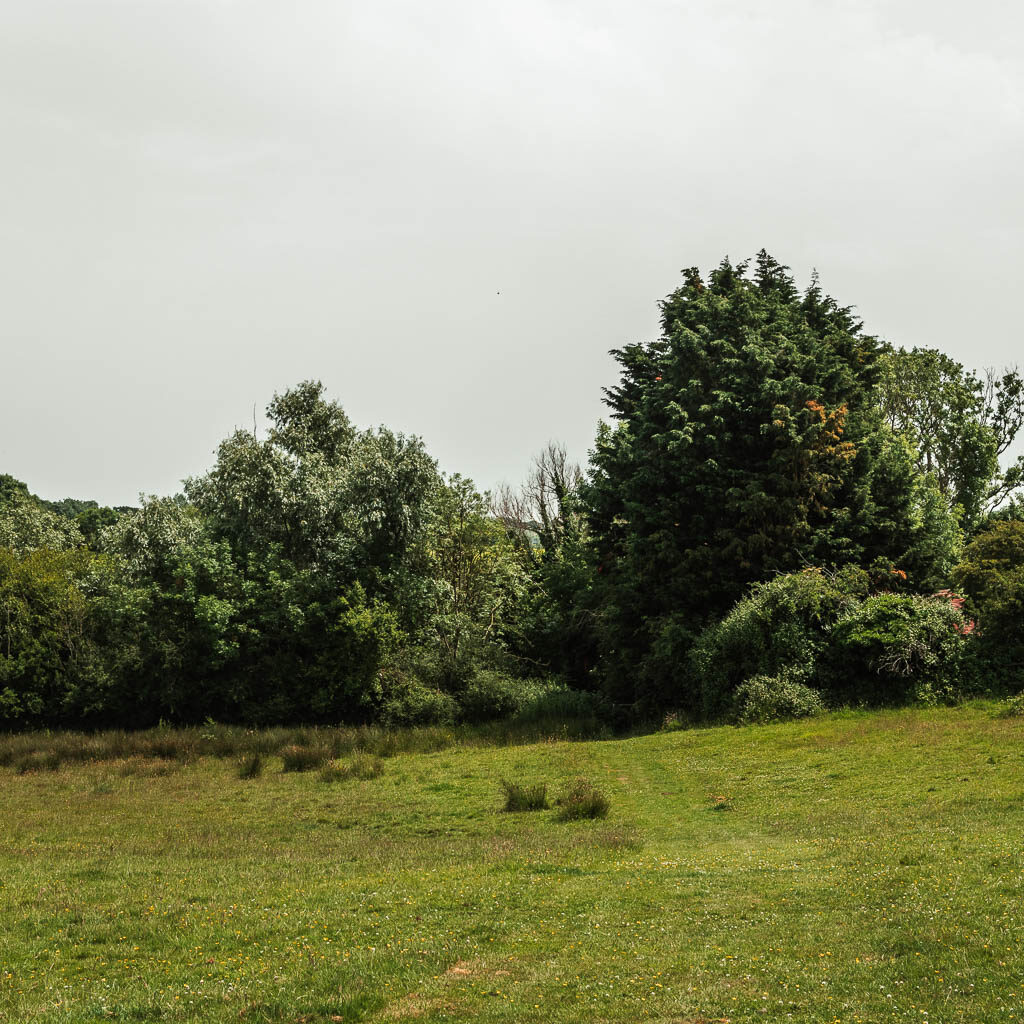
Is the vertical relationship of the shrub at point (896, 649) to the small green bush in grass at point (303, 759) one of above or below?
above

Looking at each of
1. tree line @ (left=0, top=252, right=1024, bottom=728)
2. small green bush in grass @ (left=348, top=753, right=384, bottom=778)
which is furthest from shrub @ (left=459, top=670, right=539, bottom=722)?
small green bush in grass @ (left=348, top=753, right=384, bottom=778)

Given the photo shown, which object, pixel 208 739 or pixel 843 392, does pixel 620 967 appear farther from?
pixel 843 392

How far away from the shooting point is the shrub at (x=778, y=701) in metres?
30.8

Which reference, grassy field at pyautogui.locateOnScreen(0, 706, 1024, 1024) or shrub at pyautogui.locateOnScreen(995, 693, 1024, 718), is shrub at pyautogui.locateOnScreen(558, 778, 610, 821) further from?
shrub at pyautogui.locateOnScreen(995, 693, 1024, 718)

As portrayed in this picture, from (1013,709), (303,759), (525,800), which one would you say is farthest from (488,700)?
(1013,709)

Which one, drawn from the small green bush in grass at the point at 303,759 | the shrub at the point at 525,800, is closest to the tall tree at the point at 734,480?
the small green bush in grass at the point at 303,759

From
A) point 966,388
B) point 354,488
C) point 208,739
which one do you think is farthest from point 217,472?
point 966,388

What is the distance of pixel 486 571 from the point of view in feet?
163

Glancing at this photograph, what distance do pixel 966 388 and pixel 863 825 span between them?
2117 inches

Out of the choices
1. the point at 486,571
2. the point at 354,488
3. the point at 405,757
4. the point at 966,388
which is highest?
the point at 966,388

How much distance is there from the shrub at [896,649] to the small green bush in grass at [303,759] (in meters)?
18.6

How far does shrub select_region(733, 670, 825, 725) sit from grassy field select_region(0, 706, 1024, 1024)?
6.70 m

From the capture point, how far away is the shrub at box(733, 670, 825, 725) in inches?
1214

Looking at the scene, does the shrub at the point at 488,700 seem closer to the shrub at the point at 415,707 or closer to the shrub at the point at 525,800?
the shrub at the point at 415,707
